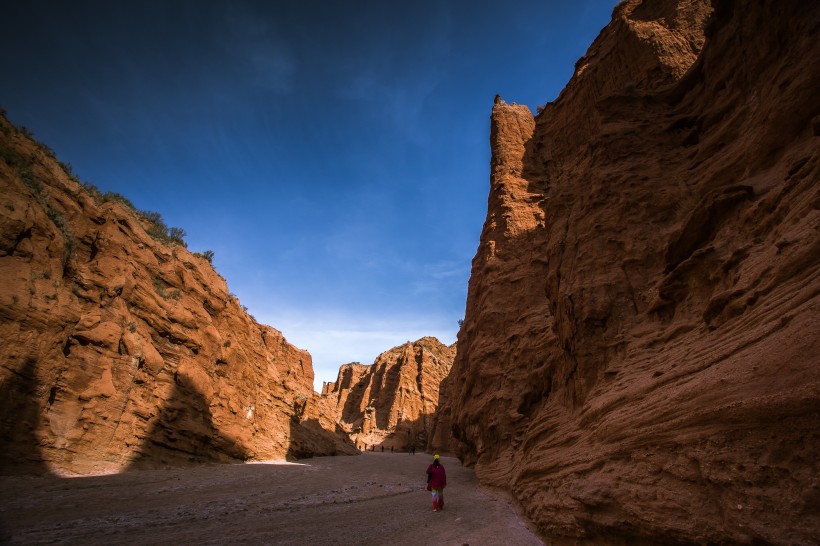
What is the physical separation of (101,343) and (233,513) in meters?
9.80

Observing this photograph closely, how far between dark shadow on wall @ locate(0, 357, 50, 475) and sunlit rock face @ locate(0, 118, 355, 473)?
0.03m

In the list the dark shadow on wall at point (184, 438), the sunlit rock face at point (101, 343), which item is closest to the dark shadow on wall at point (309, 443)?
the sunlit rock face at point (101, 343)

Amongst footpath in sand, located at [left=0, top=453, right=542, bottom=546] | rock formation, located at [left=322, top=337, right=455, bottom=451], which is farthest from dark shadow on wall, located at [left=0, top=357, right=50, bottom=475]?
rock formation, located at [left=322, top=337, right=455, bottom=451]

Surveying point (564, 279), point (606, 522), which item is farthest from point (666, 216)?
point (606, 522)

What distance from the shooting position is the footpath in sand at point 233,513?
6.29 m

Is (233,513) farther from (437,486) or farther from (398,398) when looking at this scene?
(398,398)

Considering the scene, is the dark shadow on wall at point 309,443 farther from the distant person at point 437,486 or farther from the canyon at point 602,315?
the distant person at point 437,486

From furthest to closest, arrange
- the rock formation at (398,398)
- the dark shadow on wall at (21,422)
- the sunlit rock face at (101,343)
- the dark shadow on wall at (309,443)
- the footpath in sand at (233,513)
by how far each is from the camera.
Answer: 1. the rock formation at (398,398)
2. the dark shadow on wall at (309,443)
3. the sunlit rock face at (101,343)
4. the dark shadow on wall at (21,422)
5. the footpath in sand at (233,513)

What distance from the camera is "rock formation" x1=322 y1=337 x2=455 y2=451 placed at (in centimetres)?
5191

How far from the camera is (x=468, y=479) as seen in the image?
16.7m

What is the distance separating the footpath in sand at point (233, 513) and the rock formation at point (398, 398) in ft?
122

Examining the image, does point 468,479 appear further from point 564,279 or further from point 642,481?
point 642,481

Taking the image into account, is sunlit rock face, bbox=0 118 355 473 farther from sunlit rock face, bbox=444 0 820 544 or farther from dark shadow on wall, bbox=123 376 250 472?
sunlit rock face, bbox=444 0 820 544

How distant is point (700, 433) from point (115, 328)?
18.3 m
